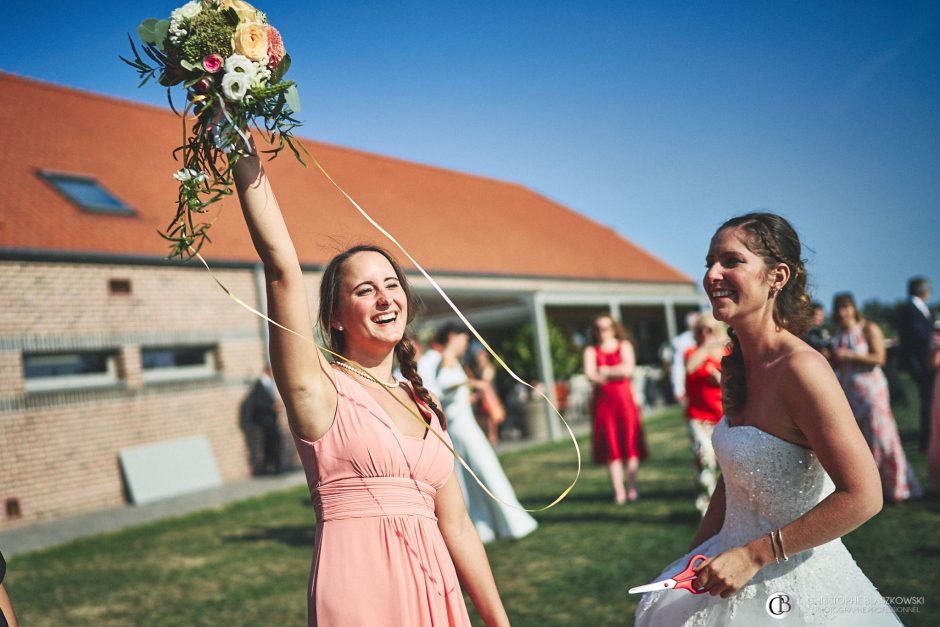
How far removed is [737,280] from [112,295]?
1342cm

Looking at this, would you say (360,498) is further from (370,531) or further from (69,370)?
(69,370)

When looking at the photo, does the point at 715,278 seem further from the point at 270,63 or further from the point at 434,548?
the point at 270,63

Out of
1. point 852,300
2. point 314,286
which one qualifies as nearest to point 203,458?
point 314,286

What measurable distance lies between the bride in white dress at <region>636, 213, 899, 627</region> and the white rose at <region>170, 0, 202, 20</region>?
5.80 ft

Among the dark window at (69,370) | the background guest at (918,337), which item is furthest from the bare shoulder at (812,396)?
the dark window at (69,370)

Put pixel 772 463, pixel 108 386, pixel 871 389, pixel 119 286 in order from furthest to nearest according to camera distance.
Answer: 1. pixel 119 286
2. pixel 108 386
3. pixel 871 389
4. pixel 772 463

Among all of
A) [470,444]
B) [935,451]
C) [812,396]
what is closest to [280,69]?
[812,396]

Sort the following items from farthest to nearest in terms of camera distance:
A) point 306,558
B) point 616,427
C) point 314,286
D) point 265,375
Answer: point 314,286 < point 265,375 < point 616,427 < point 306,558

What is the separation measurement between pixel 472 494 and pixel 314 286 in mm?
9672

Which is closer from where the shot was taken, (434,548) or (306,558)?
(434,548)

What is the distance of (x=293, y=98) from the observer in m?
2.06

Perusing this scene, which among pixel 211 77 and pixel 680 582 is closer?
pixel 211 77

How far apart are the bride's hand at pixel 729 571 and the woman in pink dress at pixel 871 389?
6.30m

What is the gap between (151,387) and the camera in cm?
1387
